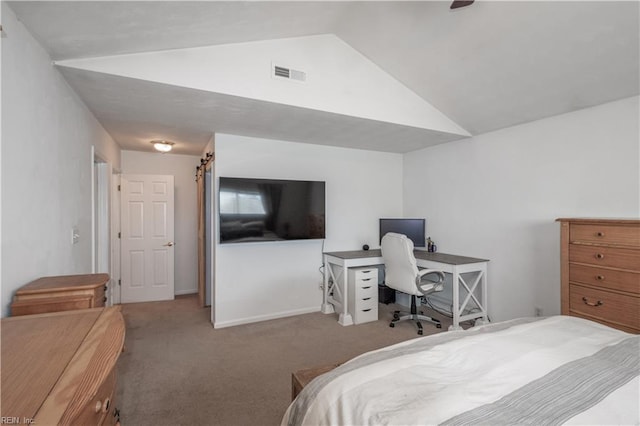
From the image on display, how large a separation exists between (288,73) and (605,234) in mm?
2826

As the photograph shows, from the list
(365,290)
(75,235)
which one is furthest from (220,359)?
(365,290)

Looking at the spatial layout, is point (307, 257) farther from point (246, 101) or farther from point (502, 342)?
point (502, 342)

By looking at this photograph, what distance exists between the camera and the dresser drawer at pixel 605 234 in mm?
2168

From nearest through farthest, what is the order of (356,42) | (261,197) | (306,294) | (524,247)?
1. (356,42)
2. (524,247)
3. (261,197)
4. (306,294)

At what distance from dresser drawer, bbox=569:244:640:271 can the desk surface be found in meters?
1.12

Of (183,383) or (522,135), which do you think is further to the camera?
(522,135)

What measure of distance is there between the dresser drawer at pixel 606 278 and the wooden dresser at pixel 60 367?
3116 millimetres

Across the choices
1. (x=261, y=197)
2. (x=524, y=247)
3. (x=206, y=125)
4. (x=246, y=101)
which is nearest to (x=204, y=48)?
(x=246, y=101)

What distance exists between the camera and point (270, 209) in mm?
3777

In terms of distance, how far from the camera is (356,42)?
2832mm

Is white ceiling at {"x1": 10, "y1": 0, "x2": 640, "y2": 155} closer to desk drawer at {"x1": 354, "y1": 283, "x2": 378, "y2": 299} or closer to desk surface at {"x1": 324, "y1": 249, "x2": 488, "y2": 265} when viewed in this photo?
desk surface at {"x1": 324, "y1": 249, "x2": 488, "y2": 265}

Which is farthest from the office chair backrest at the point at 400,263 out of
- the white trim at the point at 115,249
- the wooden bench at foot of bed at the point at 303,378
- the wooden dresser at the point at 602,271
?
the white trim at the point at 115,249

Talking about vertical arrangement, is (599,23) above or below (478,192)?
above

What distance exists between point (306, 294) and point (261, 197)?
1.51 meters
